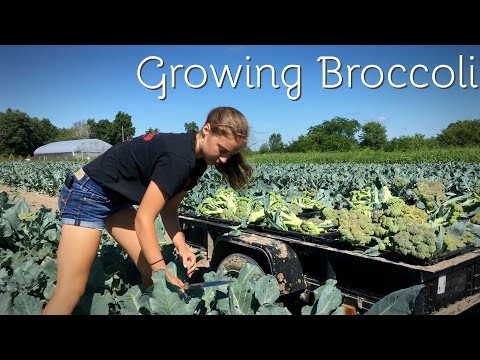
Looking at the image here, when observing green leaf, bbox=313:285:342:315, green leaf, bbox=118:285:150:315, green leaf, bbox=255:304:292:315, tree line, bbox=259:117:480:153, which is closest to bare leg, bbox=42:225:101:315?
green leaf, bbox=118:285:150:315

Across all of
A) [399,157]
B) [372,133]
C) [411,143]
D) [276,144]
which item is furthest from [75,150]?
[372,133]

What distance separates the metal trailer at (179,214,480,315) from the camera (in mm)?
2797

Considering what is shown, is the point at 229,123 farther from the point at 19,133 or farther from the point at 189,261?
the point at 19,133

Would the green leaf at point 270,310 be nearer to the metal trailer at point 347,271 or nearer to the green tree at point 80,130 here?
the metal trailer at point 347,271

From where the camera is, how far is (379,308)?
1979 millimetres

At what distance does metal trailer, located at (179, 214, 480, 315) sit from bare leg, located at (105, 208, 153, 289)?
978 mm

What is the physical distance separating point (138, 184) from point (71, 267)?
0.66 metres

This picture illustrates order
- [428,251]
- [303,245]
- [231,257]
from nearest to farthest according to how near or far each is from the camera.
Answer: [428,251], [303,245], [231,257]

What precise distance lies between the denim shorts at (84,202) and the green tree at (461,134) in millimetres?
66981

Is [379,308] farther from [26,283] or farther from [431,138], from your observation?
[431,138]

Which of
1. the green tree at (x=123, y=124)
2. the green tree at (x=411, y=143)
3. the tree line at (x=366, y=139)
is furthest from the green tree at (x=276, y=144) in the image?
the green tree at (x=123, y=124)

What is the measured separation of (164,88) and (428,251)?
334 centimetres

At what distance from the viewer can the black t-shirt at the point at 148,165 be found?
90.4 inches

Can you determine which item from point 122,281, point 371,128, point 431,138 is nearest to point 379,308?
point 122,281
